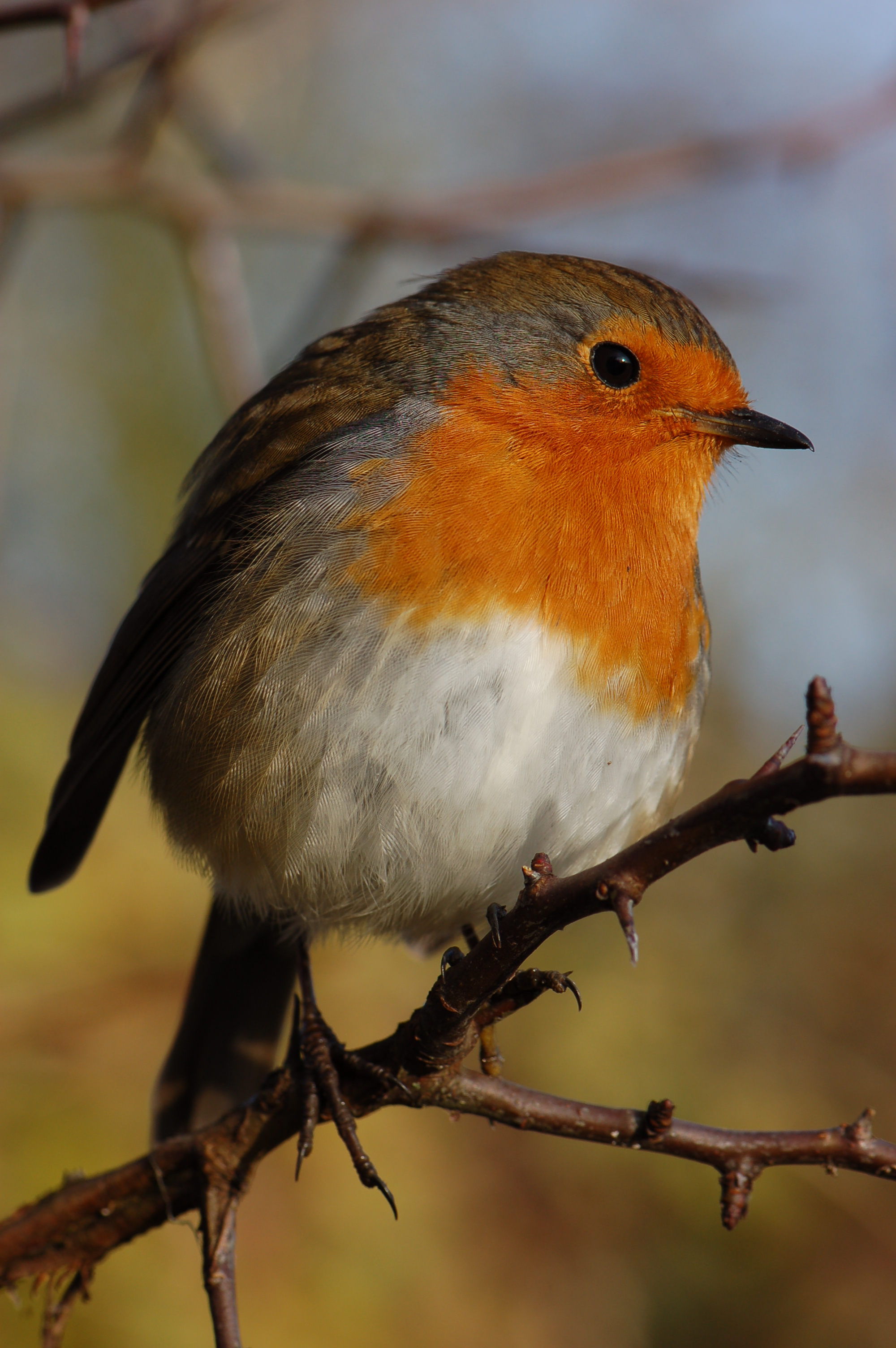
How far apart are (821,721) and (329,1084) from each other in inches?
61.4

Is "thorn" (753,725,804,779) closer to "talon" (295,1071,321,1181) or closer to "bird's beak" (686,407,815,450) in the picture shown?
"talon" (295,1071,321,1181)

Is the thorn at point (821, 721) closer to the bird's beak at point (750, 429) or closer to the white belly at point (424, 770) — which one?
the white belly at point (424, 770)

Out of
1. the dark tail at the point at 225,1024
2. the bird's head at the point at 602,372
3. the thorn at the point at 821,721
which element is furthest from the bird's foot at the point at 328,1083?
the bird's head at the point at 602,372

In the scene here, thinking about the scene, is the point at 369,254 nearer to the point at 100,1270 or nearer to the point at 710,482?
the point at 710,482

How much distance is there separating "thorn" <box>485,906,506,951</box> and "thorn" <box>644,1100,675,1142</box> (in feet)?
1.19

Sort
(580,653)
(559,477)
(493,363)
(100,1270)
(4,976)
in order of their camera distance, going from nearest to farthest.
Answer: (580,653), (559,477), (493,363), (100,1270), (4,976)

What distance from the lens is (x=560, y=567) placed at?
96.0 inches

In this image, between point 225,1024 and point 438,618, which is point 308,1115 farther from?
point 225,1024

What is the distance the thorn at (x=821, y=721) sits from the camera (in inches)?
45.6

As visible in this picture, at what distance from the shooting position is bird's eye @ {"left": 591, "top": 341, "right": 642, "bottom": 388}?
2.78 metres

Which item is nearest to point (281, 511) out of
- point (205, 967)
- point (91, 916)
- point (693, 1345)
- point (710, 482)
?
point (710, 482)

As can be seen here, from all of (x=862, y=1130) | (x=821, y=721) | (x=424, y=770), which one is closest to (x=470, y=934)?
(x=424, y=770)

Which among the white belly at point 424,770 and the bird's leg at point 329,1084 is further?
the white belly at point 424,770

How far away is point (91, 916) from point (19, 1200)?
0.94m
